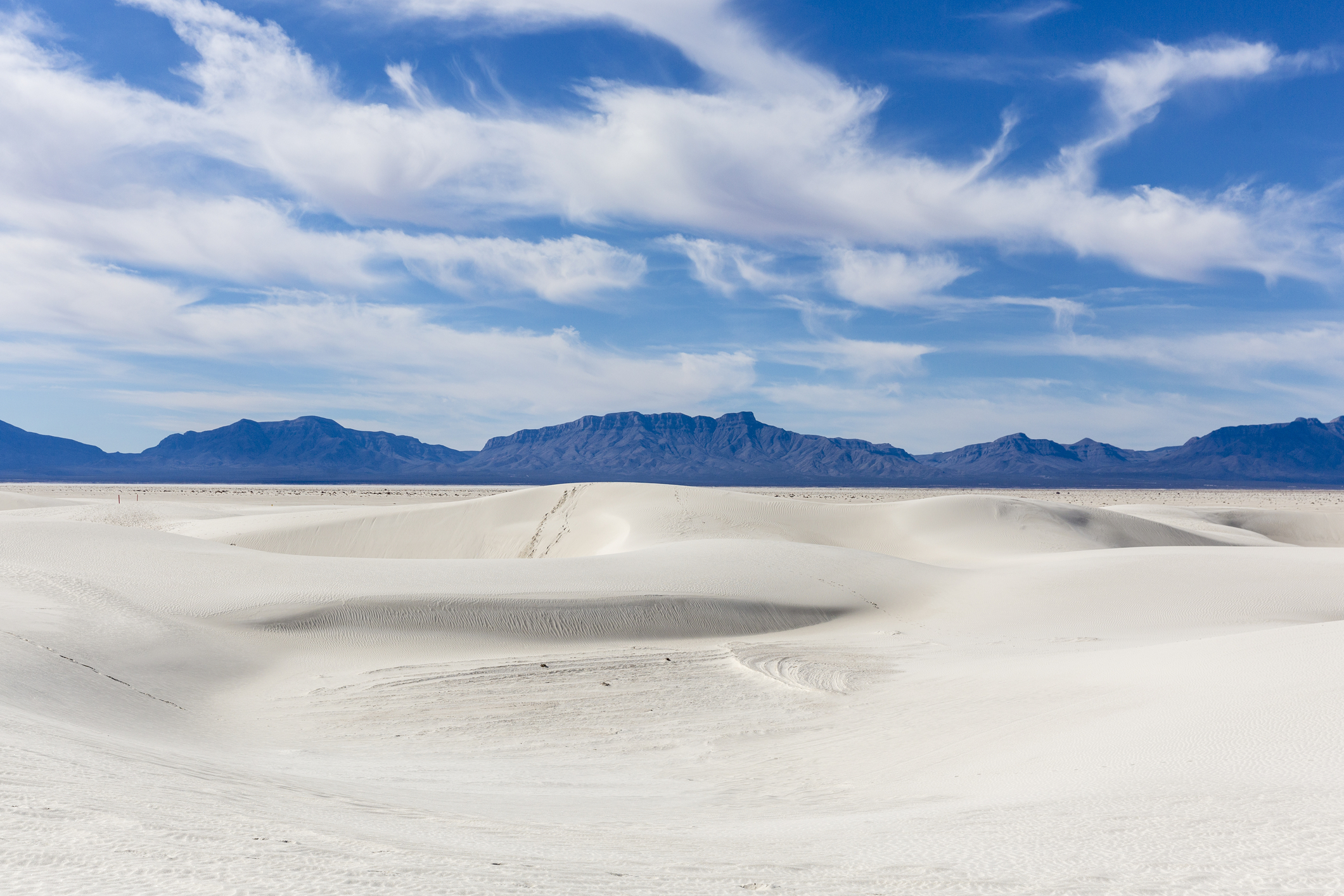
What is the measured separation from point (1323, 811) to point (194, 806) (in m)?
5.57

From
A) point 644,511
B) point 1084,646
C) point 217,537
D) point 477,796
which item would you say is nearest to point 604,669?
point 477,796

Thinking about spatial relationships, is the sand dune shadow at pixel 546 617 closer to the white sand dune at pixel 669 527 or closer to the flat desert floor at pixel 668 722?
the flat desert floor at pixel 668 722

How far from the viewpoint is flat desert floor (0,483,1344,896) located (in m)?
3.69

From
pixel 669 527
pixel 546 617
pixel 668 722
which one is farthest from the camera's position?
pixel 669 527

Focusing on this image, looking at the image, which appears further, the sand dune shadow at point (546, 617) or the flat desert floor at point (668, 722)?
the sand dune shadow at point (546, 617)

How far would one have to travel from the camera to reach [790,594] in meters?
15.1

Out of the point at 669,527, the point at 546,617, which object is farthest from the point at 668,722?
the point at 669,527

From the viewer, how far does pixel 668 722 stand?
345 inches

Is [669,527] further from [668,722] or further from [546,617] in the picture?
[668,722]

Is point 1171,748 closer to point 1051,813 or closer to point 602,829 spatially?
point 1051,813

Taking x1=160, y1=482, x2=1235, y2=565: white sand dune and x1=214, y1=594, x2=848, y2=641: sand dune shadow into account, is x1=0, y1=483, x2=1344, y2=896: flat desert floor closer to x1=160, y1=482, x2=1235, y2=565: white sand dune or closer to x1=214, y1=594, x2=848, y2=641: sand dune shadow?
x1=214, y1=594, x2=848, y2=641: sand dune shadow

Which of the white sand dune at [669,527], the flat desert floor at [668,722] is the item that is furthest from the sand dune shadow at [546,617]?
the white sand dune at [669,527]

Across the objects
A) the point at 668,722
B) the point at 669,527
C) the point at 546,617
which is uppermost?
the point at 669,527

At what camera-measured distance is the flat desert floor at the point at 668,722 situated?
3689 mm
